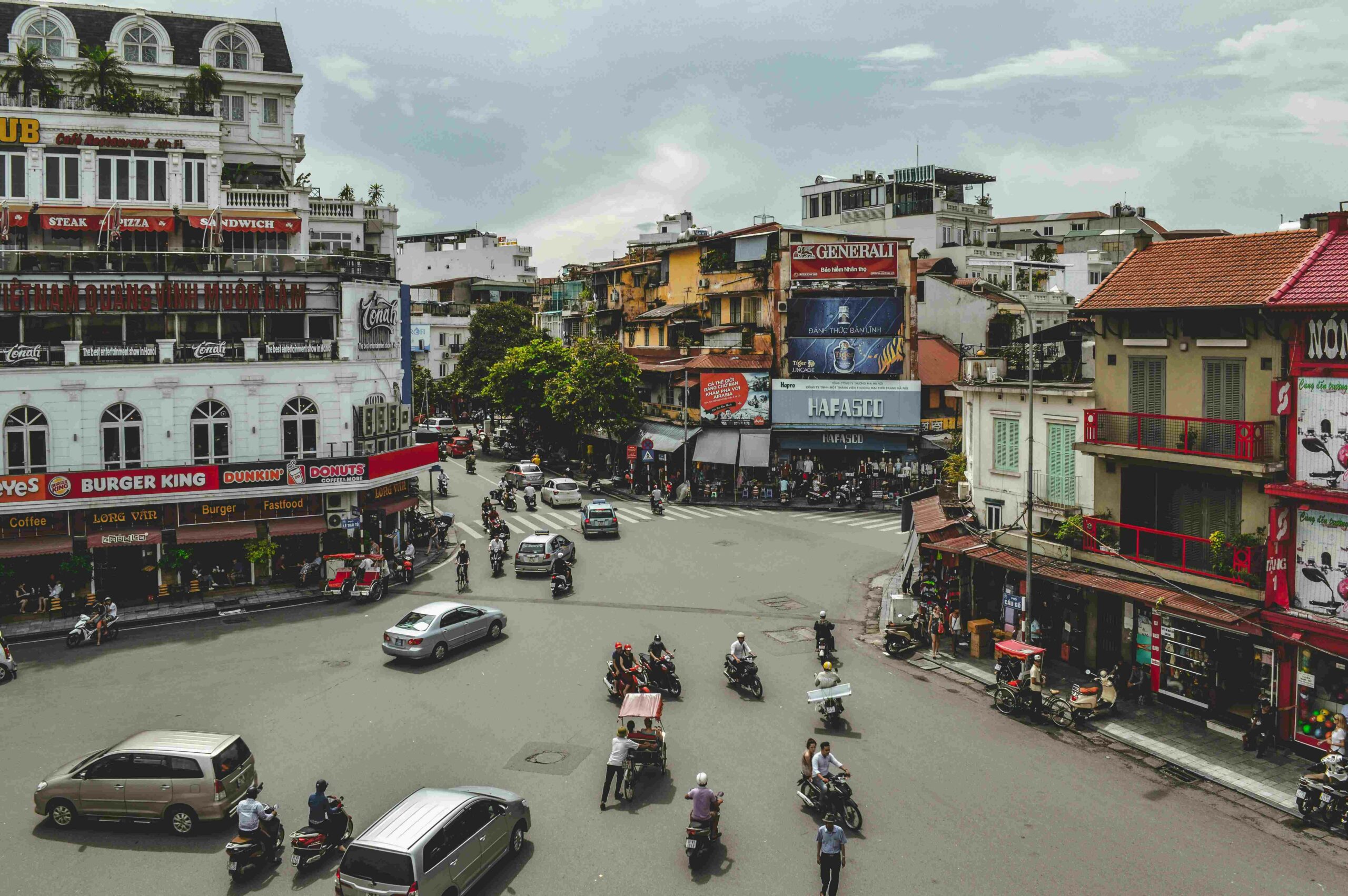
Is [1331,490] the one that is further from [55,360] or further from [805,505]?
[55,360]

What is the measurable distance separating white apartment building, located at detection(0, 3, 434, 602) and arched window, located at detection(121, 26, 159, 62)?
15.5 feet

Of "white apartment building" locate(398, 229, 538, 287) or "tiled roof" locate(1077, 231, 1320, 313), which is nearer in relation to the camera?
"tiled roof" locate(1077, 231, 1320, 313)

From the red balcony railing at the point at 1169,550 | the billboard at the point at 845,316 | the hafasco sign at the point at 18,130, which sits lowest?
the red balcony railing at the point at 1169,550

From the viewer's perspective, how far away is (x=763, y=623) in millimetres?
30531

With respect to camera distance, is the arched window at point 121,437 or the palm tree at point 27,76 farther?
the palm tree at point 27,76

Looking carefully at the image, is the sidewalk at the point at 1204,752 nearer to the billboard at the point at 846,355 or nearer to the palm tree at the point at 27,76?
the billboard at the point at 846,355

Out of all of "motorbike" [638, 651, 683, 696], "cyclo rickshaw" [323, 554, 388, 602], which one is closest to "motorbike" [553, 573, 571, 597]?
"cyclo rickshaw" [323, 554, 388, 602]

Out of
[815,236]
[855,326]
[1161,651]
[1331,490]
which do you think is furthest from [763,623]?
[815,236]

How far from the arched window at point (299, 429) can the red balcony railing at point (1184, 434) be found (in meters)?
28.3

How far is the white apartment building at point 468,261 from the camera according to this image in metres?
125

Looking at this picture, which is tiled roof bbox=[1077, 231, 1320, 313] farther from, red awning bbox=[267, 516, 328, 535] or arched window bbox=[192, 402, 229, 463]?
arched window bbox=[192, 402, 229, 463]

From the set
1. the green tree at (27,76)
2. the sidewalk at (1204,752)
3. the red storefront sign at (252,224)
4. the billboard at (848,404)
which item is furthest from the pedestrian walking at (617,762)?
the green tree at (27,76)

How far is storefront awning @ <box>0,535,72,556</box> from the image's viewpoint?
32.7 m

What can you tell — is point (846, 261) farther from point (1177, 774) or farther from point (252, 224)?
point (1177, 774)
